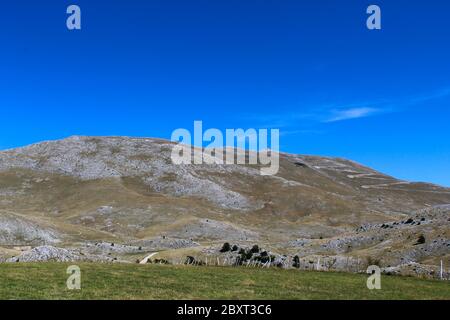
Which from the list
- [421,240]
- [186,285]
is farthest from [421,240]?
[186,285]

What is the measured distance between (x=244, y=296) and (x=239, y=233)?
305 ft

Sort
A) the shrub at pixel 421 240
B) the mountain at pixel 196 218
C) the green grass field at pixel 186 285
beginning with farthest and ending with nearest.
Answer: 1. the mountain at pixel 196 218
2. the shrub at pixel 421 240
3. the green grass field at pixel 186 285

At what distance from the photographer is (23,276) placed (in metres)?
32.6

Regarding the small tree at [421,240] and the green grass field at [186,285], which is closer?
the green grass field at [186,285]

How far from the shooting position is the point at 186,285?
31703 mm

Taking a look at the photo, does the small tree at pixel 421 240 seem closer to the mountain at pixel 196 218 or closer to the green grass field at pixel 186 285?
the mountain at pixel 196 218

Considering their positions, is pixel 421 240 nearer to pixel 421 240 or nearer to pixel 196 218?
pixel 421 240

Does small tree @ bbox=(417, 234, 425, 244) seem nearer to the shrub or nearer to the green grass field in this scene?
the shrub

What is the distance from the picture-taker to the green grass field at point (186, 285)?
2716 cm

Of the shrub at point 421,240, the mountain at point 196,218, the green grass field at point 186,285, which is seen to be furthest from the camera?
the mountain at point 196,218

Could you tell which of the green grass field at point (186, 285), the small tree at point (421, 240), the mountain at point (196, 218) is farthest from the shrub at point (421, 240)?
the green grass field at point (186, 285)

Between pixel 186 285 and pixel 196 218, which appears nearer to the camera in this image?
pixel 186 285
